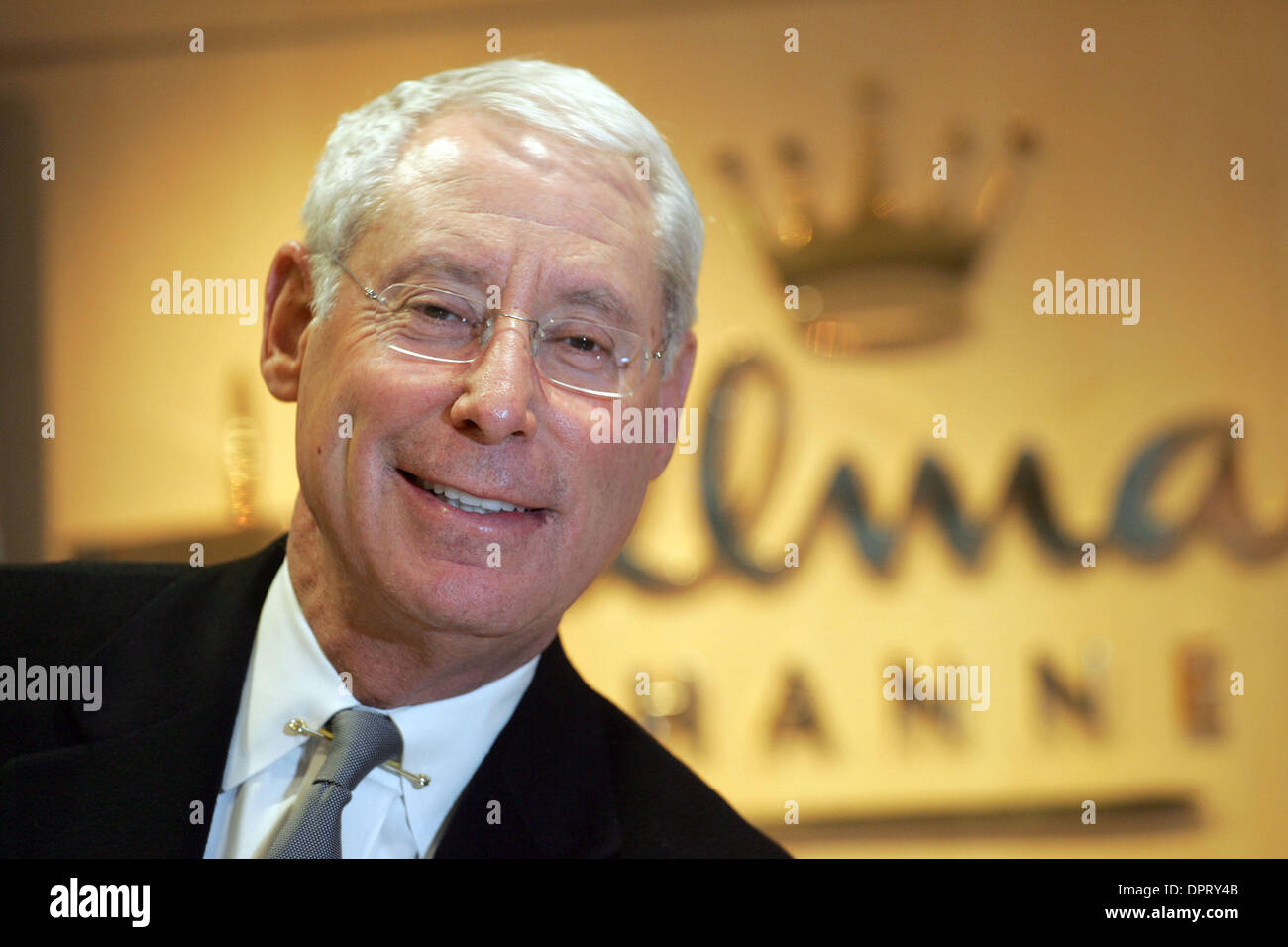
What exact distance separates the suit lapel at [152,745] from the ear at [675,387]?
51 centimetres

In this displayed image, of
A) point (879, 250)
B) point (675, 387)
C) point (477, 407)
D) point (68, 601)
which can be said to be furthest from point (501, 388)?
point (879, 250)

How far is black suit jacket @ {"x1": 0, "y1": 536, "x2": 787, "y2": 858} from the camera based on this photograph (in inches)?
47.1

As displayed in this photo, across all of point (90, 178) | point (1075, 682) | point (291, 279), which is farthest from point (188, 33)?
point (1075, 682)

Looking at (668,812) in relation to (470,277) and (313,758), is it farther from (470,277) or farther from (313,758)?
(470,277)

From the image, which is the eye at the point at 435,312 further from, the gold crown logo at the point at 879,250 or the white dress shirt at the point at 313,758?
the gold crown logo at the point at 879,250

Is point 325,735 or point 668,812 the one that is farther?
point 668,812

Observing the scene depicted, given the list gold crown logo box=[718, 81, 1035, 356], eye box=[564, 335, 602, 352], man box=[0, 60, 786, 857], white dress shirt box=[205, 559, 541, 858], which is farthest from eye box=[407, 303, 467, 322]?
gold crown logo box=[718, 81, 1035, 356]

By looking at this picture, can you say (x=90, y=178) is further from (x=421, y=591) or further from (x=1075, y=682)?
(x=1075, y=682)

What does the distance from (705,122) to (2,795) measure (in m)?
2.35

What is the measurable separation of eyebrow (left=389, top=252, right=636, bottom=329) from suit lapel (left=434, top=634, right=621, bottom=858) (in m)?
0.44

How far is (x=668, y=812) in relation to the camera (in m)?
1.40

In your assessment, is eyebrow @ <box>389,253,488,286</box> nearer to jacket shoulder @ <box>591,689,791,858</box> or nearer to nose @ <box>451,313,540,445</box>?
nose @ <box>451,313,540,445</box>

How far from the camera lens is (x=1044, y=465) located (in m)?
2.92

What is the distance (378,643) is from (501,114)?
0.62 metres
